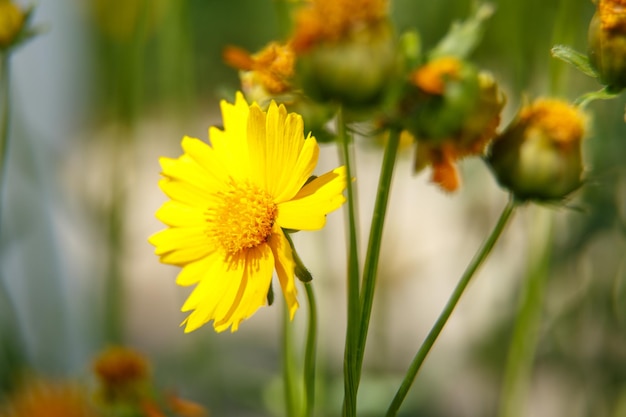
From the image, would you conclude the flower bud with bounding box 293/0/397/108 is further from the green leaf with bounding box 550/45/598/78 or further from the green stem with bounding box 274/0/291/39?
the green stem with bounding box 274/0/291/39

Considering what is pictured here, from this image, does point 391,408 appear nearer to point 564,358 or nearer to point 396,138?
point 396,138

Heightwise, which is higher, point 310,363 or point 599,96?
point 599,96

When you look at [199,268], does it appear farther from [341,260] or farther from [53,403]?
[341,260]

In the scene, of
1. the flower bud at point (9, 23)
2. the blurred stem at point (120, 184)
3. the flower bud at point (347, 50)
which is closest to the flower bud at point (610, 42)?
the flower bud at point (347, 50)

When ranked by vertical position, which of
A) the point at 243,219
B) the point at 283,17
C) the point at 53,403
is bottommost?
the point at 53,403

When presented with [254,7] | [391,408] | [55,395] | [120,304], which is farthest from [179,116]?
[254,7]

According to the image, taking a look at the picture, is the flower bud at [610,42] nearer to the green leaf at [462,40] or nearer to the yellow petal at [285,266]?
the green leaf at [462,40]

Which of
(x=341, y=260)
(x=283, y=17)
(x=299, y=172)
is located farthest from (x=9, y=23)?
(x=341, y=260)

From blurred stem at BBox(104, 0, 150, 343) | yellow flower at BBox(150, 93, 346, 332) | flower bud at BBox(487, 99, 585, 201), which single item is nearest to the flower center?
yellow flower at BBox(150, 93, 346, 332)
